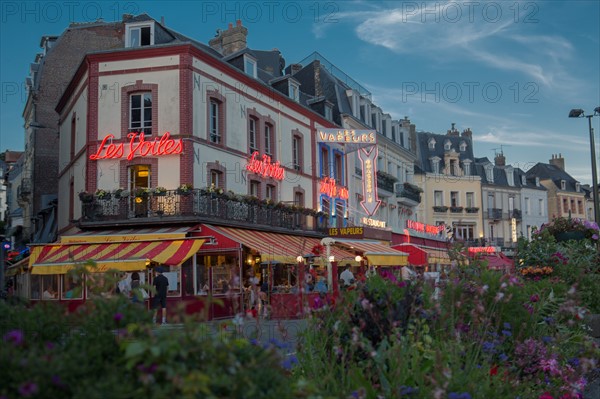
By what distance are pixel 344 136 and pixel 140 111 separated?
10.8 metres

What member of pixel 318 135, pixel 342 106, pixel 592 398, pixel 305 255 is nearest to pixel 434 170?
pixel 342 106

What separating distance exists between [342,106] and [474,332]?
97.0 feet

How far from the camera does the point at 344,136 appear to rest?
29.6m

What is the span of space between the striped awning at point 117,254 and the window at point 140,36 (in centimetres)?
675

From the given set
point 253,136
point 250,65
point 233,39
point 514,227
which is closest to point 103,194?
point 253,136

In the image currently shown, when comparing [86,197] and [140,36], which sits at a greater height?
[140,36]

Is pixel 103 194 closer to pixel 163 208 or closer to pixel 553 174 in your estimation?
pixel 163 208

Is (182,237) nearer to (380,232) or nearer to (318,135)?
(318,135)

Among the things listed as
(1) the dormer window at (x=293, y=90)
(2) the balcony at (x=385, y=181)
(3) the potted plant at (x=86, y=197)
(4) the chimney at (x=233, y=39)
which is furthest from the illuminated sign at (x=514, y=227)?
(3) the potted plant at (x=86, y=197)

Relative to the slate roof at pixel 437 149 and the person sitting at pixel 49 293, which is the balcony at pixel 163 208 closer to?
the person sitting at pixel 49 293

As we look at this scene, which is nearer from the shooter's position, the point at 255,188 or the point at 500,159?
the point at 255,188

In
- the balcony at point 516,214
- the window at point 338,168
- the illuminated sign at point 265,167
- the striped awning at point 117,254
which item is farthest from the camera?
the balcony at point 516,214

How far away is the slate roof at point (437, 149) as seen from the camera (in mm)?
51344

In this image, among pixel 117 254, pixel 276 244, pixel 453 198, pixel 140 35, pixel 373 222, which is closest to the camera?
pixel 117 254
